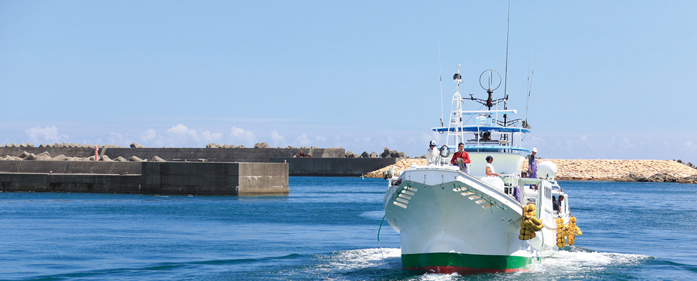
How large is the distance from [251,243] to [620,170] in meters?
101

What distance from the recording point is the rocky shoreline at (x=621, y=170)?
114188mm

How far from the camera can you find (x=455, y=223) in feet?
63.6

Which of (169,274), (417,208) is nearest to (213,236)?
(169,274)

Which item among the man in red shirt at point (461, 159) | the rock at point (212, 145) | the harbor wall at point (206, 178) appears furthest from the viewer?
the rock at point (212, 145)

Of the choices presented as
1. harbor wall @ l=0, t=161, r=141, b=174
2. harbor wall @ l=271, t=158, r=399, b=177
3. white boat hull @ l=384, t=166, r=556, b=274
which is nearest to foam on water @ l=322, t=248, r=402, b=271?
white boat hull @ l=384, t=166, r=556, b=274

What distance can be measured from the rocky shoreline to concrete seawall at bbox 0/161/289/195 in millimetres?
55951

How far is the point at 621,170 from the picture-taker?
394 ft

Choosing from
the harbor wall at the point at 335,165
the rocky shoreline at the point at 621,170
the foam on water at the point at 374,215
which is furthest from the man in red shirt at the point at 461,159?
the harbor wall at the point at 335,165

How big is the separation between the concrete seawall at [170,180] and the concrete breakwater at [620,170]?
5682cm

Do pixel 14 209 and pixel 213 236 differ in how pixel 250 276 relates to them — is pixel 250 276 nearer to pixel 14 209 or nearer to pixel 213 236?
pixel 213 236

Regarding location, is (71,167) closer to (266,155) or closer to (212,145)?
(266,155)

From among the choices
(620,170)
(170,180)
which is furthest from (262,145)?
(170,180)

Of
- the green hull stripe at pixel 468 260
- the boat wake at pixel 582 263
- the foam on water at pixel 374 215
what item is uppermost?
the green hull stripe at pixel 468 260

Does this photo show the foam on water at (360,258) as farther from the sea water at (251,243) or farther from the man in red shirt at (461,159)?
the man in red shirt at (461,159)
